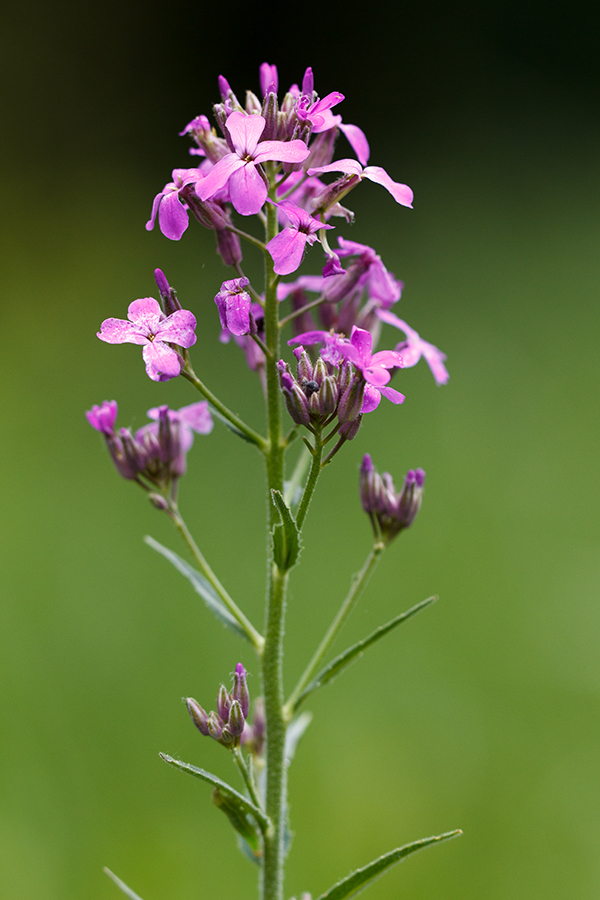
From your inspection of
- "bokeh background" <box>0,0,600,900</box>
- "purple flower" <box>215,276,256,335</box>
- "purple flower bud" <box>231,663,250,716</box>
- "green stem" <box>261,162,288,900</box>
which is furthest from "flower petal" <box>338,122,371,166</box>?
"bokeh background" <box>0,0,600,900</box>

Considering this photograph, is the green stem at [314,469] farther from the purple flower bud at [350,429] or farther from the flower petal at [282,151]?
the flower petal at [282,151]

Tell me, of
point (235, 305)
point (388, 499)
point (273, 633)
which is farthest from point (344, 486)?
point (235, 305)

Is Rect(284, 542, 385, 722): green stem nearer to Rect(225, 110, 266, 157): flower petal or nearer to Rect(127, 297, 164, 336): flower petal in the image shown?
Rect(127, 297, 164, 336): flower petal

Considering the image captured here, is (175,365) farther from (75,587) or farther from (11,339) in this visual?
(11,339)

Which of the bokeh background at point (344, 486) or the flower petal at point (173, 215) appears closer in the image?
the flower petal at point (173, 215)

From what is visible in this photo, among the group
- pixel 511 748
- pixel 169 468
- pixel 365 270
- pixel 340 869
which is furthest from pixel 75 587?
pixel 365 270

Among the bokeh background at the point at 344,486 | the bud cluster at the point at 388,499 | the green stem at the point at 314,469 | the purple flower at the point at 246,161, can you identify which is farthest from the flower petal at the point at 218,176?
the bokeh background at the point at 344,486

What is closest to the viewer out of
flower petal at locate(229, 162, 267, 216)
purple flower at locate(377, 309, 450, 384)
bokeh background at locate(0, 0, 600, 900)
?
flower petal at locate(229, 162, 267, 216)
